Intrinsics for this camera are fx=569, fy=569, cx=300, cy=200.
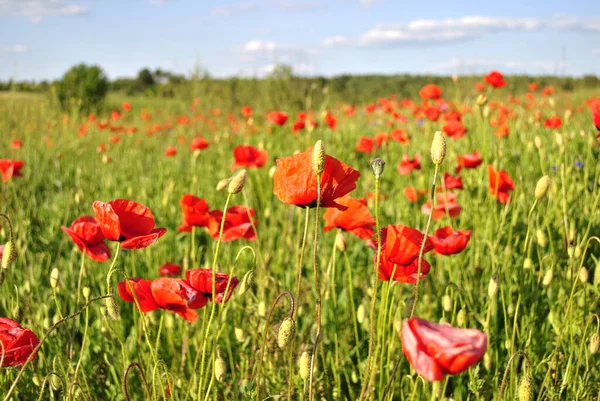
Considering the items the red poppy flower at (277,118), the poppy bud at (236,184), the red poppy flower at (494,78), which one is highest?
the red poppy flower at (494,78)

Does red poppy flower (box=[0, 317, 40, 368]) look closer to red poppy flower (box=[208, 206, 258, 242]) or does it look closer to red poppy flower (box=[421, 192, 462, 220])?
red poppy flower (box=[208, 206, 258, 242])

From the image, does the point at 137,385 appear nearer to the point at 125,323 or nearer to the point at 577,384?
the point at 125,323

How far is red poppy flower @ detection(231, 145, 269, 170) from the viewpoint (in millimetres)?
2478

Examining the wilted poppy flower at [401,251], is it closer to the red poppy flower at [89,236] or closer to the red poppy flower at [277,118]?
the red poppy flower at [89,236]

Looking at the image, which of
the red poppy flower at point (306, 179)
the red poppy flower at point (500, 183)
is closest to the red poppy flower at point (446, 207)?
the red poppy flower at point (500, 183)

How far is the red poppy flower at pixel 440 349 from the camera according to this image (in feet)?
2.14

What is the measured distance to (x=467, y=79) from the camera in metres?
7.71

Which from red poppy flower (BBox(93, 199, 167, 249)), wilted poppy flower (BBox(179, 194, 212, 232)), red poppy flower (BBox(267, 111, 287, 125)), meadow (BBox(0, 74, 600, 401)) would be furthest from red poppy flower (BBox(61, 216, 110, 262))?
red poppy flower (BBox(267, 111, 287, 125))

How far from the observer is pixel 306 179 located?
1.03 meters

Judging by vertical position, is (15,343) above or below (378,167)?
below

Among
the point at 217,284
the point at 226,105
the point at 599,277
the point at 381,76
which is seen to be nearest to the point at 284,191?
the point at 217,284

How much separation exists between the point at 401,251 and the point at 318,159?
282mm

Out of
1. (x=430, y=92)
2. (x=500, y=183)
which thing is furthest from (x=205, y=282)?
(x=430, y=92)

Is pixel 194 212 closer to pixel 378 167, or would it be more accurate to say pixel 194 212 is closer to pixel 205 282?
pixel 205 282
